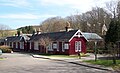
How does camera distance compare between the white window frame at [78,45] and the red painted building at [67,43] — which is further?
the white window frame at [78,45]

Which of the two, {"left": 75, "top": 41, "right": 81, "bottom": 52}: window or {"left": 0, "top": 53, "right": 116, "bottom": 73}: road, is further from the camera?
{"left": 75, "top": 41, "right": 81, "bottom": 52}: window

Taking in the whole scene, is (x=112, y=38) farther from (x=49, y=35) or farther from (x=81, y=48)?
(x=49, y=35)

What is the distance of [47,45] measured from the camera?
52594 millimetres

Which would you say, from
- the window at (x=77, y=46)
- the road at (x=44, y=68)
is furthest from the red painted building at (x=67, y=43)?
the road at (x=44, y=68)

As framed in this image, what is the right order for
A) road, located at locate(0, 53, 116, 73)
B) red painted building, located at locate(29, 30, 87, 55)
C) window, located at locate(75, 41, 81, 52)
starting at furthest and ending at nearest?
window, located at locate(75, 41, 81, 52), red painted building, located at locate(29, 30, 87, 55), road, located at locate(0, 53, 116, 73)

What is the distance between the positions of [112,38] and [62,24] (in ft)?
173

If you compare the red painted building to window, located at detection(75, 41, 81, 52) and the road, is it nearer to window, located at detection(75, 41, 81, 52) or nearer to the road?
window, located at detection(75, 41, 81, 52)

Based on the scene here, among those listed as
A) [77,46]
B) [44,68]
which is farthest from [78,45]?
[44,68]

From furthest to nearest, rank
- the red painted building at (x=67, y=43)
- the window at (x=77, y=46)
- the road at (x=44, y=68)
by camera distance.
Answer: the window at (x=77, y=46) < the red painted building at (x=67, y=43) < the road at (x=44, y=68)

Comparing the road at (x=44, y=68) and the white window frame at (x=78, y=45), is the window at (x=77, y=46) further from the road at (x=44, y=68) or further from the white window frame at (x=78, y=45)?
the road at (x=44, y=68)

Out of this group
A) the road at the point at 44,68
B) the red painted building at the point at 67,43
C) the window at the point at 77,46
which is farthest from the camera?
the window at the point at 77,46

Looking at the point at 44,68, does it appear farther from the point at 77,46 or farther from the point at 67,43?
the point at 77,46

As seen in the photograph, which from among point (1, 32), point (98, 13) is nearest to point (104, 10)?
point (98, 13)

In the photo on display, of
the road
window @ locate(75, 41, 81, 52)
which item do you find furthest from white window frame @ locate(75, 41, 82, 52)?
the road
